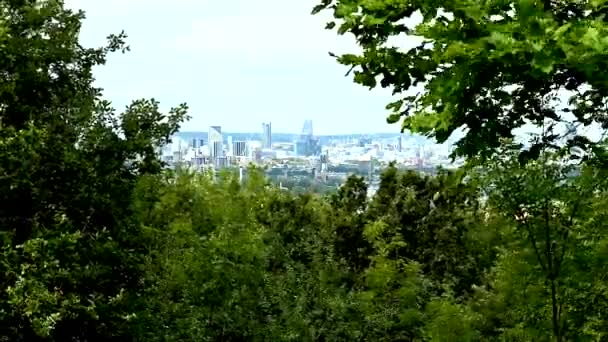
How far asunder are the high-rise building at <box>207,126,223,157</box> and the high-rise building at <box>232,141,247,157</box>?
2.10ft

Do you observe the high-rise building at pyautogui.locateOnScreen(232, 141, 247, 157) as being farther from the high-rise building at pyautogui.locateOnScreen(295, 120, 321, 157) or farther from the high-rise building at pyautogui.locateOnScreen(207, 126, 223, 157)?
the high-rise building at pyautogui.locateOnScreen(295, 120, 321, 157)

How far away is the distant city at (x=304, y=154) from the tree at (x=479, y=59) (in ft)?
52.5

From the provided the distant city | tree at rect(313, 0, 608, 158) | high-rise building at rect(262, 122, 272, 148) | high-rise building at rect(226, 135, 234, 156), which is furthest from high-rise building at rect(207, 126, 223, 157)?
tree at rect(313, 0, 608, 158)

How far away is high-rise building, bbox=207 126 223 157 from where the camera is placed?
3609 cm

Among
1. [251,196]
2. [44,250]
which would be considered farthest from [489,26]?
[251,196]

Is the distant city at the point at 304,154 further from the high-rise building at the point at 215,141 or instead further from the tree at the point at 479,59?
the tree at the point at 479,59

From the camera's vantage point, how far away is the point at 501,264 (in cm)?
1171

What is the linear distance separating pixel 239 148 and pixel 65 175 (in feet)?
91.3

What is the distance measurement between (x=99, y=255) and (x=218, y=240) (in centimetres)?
456

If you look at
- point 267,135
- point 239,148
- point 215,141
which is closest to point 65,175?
point 239,148

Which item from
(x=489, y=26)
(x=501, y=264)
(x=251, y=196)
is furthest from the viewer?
(x=251, y=196)

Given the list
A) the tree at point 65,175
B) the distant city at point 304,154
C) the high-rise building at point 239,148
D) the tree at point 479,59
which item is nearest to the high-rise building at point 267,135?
the distant city at point 304,154

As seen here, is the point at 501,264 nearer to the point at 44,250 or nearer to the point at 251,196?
the point at 44,250

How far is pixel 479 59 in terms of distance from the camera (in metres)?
3.10
